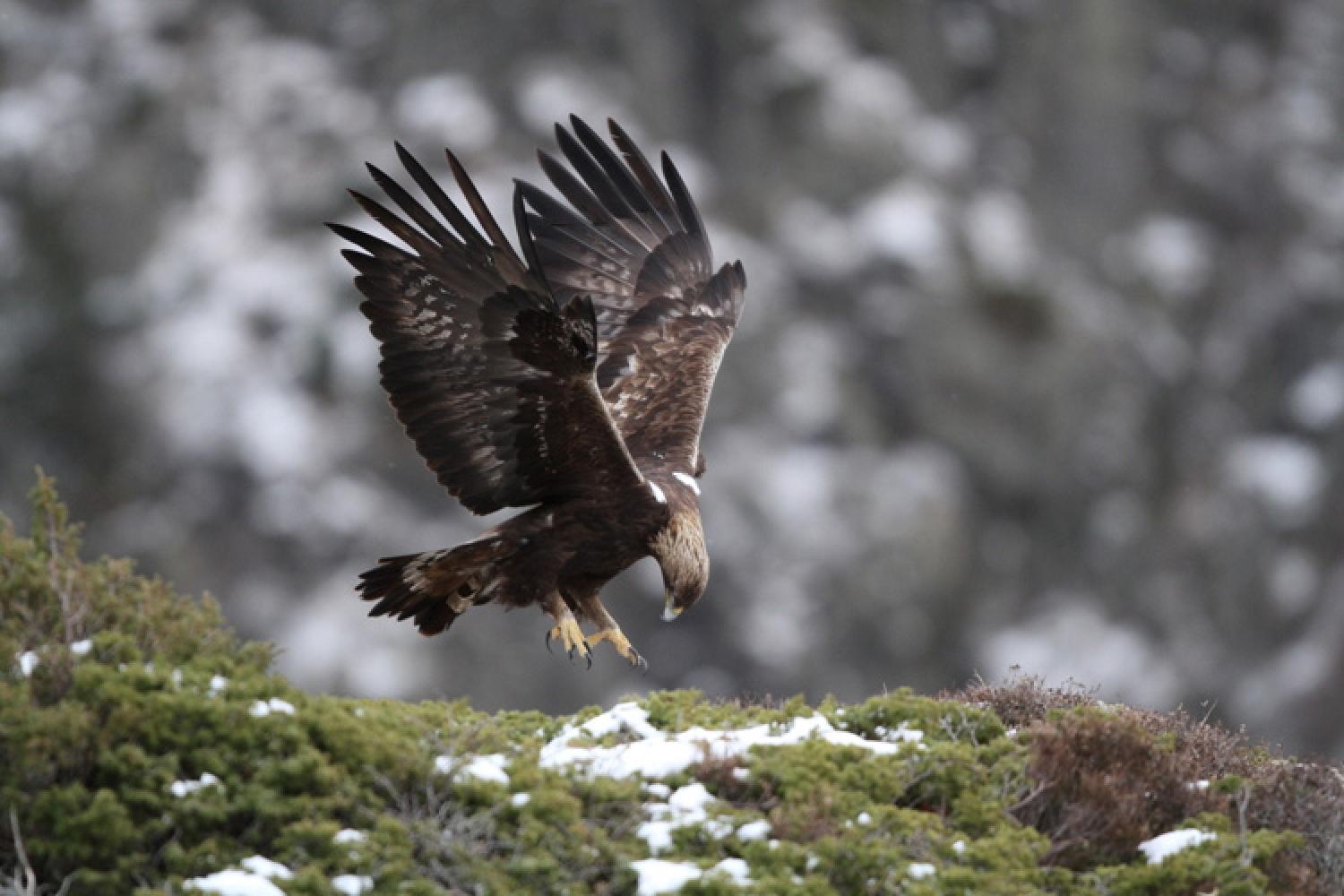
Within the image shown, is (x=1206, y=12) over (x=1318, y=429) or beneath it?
over

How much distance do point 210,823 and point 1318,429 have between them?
34561 mm

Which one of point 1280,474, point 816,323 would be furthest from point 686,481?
point 1280,474

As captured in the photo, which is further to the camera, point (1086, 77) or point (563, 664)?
point (1086, 77)

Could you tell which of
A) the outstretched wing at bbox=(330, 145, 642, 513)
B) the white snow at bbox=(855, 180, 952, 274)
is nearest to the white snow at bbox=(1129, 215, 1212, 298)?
the white snow at bbox=(855, 180, 952, 274)

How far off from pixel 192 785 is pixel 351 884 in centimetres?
59

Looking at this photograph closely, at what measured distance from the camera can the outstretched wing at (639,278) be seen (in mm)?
9664

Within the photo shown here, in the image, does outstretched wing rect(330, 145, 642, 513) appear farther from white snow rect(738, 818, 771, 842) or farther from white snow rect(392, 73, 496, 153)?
white snow rect(392, 73, 496, 153)

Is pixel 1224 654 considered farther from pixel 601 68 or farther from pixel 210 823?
pixel 210 823

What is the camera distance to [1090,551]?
114 feet

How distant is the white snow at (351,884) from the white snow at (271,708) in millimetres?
654

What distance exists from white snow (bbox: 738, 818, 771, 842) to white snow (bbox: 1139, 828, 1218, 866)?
142 cm

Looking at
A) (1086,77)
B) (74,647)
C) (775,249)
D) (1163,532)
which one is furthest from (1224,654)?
(74,647)

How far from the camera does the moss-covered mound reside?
5.05 metres

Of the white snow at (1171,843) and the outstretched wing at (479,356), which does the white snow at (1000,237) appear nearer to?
the outstretched wing at (479,356)
